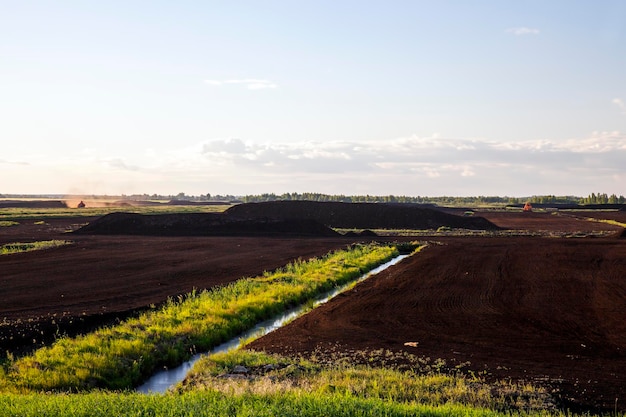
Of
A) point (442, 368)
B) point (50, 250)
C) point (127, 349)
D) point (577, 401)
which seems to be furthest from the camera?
point (50, 250)

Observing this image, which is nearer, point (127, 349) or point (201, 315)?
point (127, 349)

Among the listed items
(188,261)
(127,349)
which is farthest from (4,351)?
(188,261)

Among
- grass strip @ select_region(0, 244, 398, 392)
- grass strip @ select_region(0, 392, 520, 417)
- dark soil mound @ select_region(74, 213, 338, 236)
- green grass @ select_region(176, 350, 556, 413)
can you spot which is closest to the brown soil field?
grass strip @ select_region(0, 244, 398, 392)

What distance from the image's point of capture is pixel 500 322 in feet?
82.1

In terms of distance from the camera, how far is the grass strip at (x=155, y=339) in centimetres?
1747

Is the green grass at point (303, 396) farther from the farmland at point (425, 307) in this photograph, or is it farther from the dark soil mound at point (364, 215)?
the dark soil mound at point (364, 215)

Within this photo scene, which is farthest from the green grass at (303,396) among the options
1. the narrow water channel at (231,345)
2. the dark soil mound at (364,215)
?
the dark soil mound at (364,215)

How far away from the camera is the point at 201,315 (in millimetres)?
26031

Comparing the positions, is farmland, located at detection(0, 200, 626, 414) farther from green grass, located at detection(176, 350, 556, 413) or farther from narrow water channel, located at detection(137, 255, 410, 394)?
narrow water channel, located at detection(137, 255, 410, 394)

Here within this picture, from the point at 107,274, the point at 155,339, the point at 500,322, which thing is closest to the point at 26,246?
the point at 107,274

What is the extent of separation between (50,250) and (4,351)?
38.5 metres

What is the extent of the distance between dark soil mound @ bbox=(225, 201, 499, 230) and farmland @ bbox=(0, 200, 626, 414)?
4810 cm

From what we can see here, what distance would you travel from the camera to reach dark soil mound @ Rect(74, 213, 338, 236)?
8338 centimetres

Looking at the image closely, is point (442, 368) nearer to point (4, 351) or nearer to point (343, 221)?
point (4, 351)
